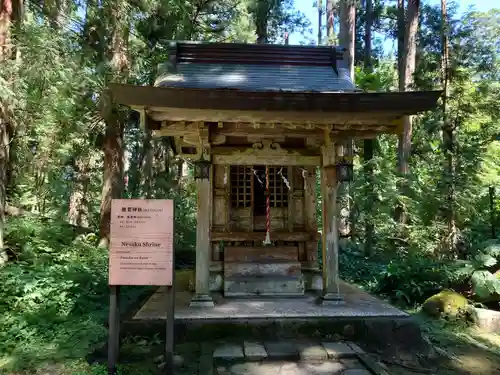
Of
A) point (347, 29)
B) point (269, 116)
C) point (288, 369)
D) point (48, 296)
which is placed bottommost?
point (288, 369)

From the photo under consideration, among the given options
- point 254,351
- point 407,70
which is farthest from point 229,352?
point 407,70

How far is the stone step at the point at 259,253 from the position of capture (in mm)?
6621

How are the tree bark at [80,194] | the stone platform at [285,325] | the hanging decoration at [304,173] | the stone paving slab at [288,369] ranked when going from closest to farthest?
the stone paving slab at [288,369] → the stone platform at [285,325] → the hanging decoration at [304,173] → the tree bark at [80,194]

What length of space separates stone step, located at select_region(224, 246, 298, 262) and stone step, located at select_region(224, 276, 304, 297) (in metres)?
0.40

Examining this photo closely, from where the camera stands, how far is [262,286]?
6328mm

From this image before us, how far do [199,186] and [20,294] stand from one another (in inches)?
130

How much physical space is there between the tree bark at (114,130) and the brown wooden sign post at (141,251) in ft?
18.2

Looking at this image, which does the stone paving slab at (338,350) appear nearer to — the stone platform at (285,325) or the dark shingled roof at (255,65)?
the stone platform at (285,325)

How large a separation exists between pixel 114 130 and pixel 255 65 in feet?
14.7

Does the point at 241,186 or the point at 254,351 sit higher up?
the point at 241,186

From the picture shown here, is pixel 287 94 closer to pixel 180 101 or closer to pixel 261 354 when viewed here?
pixel 180 101

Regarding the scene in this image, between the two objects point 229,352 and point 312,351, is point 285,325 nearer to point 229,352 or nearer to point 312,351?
point 312,351

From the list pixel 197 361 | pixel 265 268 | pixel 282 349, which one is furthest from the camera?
pixel 265 268

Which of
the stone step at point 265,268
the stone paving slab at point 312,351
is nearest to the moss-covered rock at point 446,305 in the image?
the stone step at point 265,268
